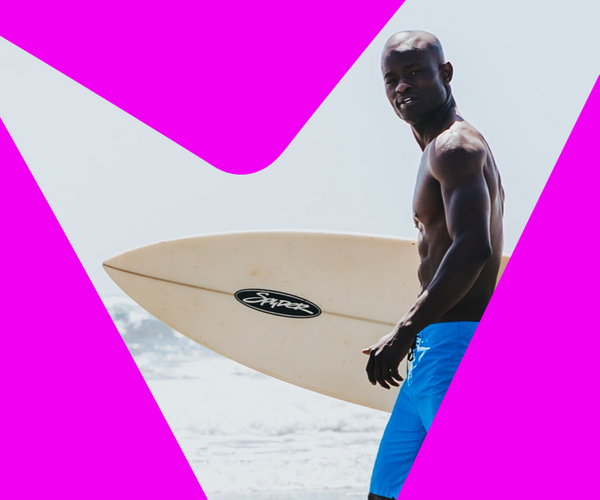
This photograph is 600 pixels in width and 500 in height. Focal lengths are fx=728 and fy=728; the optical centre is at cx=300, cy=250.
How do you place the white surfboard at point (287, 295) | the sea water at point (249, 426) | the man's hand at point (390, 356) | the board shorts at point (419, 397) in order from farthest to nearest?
the sea water at point (249, 426) < the white surfboard at point (287, 295) < the board shorts at point (419, 397) < the man's hand at point (390, 356)

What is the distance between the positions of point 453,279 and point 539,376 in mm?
261

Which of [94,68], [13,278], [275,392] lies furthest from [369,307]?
[275,392]

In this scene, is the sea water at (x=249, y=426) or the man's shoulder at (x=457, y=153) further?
the sea water at (x=249, y=426)

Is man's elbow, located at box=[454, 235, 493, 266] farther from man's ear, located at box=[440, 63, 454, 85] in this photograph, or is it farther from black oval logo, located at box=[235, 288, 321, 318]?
black oval logo, located at box=[235, 288, 321, 318]

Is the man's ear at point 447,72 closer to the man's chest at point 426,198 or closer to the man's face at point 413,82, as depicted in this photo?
the man's face at point 413,82

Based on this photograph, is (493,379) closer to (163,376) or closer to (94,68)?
(94,68)

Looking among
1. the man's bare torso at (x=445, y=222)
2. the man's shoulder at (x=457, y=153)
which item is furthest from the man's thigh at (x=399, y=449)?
the man's shoulder at (x=457, y=153)

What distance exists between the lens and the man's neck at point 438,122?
6.20ft

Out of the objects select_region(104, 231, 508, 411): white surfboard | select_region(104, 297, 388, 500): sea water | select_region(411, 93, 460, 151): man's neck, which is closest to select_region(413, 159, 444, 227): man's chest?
select_region(411, 93, 460, 151): man's neck

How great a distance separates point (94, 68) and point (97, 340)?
4.24ft

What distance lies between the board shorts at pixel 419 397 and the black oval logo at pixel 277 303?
1842 mm

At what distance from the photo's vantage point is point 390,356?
1.55m

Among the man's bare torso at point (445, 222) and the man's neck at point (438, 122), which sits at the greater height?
the man's neck at point (438, 122)

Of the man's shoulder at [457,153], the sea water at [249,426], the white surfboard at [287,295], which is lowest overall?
the sea water at [249,426]
